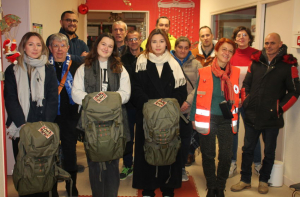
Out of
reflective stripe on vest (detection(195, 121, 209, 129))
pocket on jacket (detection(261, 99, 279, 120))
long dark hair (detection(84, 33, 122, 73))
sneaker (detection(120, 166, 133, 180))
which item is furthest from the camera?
sneaker (detection(120, 166, 133, 180))

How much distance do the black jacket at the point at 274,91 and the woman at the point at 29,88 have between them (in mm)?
2135

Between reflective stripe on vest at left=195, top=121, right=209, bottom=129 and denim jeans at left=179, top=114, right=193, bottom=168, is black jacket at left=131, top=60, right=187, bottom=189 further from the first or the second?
denim jeans at left=179, top=114, right=193, bottom=168

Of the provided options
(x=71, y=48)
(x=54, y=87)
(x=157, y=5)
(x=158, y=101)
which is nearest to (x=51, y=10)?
(x=71, y=48)

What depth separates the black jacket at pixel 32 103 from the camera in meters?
2.58

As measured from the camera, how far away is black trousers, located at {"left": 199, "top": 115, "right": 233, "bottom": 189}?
9.52ft

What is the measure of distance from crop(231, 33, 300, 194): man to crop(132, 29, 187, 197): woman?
877 millimetres

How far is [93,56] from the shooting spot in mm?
2705

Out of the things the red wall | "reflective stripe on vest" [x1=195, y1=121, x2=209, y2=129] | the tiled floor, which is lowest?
the tiled floor

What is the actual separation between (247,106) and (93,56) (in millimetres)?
1823

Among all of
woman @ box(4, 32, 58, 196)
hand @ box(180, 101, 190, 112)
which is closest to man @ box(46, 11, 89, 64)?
woman @ box(4, 32, 58, 196)

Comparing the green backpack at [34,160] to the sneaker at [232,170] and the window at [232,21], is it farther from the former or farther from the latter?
the window at [232,21]

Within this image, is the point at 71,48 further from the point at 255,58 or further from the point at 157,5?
the point at 157,5

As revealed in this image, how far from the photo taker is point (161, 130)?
262 cm

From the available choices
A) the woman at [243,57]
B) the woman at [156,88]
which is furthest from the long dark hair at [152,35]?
the woman at [243,57]
